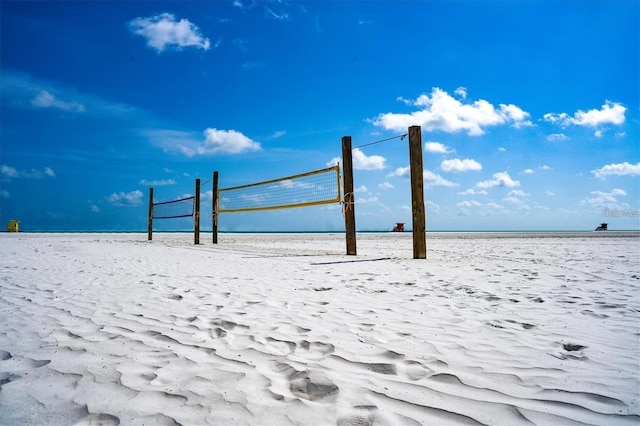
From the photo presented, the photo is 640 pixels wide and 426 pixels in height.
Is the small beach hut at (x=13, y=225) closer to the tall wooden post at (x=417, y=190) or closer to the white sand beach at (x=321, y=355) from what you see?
the white sand beach at (x=321, y=355)

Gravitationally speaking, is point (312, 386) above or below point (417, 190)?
below

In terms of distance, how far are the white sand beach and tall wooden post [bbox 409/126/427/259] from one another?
117 inches

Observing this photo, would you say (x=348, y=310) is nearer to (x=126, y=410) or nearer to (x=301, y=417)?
(x=301, y=417)


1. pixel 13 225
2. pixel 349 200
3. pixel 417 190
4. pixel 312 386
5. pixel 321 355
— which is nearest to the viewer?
pixel 312 386

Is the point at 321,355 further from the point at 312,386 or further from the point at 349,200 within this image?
the point at 349,200

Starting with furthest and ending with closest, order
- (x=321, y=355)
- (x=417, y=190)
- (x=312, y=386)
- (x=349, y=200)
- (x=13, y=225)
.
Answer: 1. (x=13, y=225)
2. (x=349, y=200)
3. (x=417, y=190)
4. (x=321, y=355)
5. (x=312, y=386)

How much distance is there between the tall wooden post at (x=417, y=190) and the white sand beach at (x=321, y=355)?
2980 mm

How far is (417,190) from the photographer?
6855mm

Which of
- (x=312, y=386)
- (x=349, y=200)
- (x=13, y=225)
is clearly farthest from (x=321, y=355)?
(x=13, y=225)

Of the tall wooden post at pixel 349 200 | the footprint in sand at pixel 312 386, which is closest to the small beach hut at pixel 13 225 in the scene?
the tall wooden post at pixel 349 200

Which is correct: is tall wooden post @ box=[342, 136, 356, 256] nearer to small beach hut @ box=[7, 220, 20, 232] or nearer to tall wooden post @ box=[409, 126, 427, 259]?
tall wooden post @ box=[409, 126, 427, 259]

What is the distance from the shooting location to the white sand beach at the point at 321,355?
4.54 ft

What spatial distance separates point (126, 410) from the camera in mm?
1382

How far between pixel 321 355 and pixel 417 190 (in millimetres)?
5408
